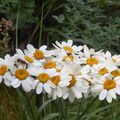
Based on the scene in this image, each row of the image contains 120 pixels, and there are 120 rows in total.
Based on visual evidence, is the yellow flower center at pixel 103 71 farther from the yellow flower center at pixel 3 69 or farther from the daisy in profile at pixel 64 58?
the yellow flower center at pixel 3 69

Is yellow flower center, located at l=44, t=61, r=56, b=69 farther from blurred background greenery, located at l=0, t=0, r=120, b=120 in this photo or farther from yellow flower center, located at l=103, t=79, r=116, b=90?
blurred background greenery, located at l=0, t=0, r=120, b=120

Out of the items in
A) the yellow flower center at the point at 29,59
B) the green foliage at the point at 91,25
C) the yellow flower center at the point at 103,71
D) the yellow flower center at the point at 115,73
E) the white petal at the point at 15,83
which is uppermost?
the green foliage at the point at 91,25

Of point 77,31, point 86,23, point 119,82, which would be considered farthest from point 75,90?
point 77,31

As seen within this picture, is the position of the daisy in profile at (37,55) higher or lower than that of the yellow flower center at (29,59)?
higher

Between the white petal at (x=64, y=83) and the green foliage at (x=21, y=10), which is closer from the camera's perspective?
the white petal at (x=64, y=83)

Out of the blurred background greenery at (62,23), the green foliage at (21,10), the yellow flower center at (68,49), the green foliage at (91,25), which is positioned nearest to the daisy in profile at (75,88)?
the yellow flower center at (68,49)

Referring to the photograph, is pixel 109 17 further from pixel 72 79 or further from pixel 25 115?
pixel 72 79

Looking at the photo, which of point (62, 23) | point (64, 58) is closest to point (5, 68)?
point (64, 58)

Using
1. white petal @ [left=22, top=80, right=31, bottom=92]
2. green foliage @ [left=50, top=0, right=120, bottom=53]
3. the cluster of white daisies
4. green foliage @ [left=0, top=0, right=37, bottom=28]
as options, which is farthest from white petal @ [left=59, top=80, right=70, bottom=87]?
green foliage @ [left=0, top=0, right=37, bottom=28]
